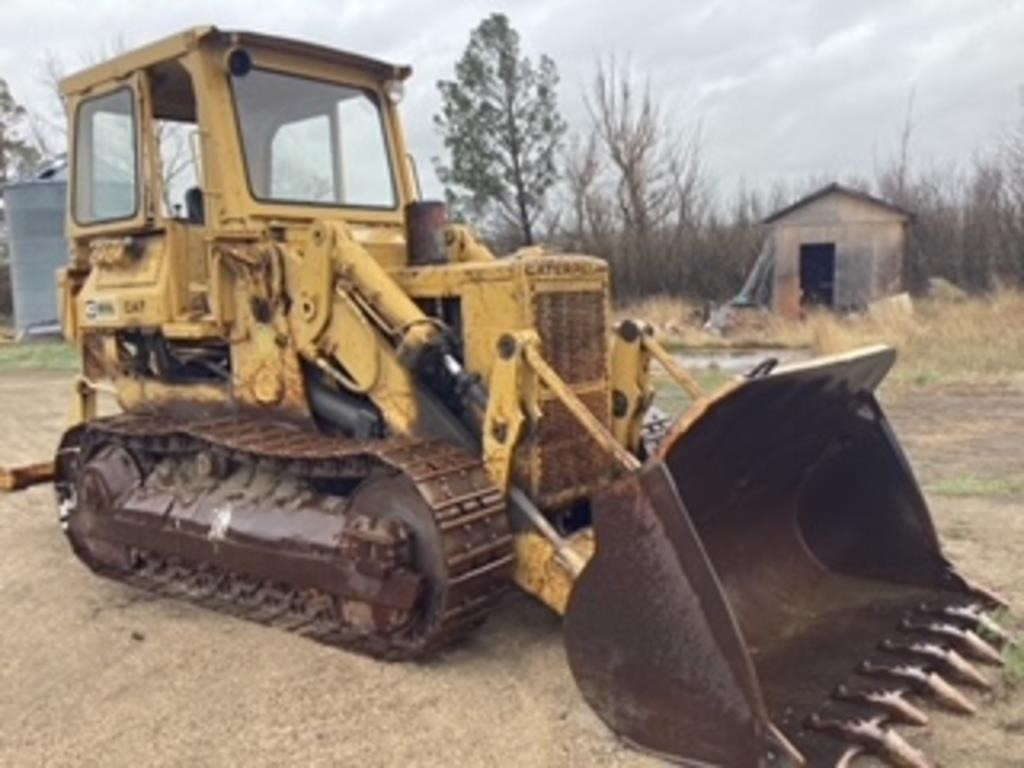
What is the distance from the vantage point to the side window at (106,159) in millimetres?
5684

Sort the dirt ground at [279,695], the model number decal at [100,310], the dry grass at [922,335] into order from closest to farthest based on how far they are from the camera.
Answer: the dirt ground at [279,695] < the model number decal at [100,310] < the dry grass at [922,335]

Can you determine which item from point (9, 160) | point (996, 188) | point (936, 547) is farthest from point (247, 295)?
point (9, 160)

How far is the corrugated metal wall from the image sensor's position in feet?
75.4

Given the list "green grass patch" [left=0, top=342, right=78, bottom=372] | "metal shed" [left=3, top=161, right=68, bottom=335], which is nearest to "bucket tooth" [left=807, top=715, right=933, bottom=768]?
"green grass patch" [left=0, top=342, right=78, bottom=372]

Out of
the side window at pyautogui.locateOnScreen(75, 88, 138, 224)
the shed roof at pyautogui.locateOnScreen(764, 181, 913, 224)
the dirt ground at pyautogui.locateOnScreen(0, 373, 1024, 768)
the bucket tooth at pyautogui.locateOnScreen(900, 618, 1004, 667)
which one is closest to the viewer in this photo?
the dirt ground at pyautogui.locateOnScreen(0, 373, 1024, 768)

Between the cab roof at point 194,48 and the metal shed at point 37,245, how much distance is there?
1841 centimetres

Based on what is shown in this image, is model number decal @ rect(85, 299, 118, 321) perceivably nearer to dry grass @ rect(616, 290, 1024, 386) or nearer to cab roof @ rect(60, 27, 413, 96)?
cab roof @ rect(60, 27, 413, 96)

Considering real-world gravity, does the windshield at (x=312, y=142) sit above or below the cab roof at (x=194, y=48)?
below

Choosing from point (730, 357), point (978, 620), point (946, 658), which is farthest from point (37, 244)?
point (946, 658)

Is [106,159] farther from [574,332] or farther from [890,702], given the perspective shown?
[890,702]

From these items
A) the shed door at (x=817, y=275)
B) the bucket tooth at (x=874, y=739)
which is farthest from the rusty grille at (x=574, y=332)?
the shed door at (x=817, y=275)

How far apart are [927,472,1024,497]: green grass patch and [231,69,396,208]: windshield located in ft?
14.1

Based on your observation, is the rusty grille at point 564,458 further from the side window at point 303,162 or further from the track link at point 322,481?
the side window at point 303,162

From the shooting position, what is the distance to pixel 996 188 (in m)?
31.2
